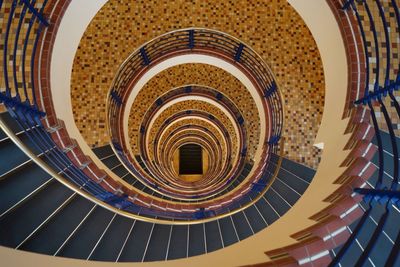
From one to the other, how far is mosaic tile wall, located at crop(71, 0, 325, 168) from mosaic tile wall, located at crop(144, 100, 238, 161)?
460 cm

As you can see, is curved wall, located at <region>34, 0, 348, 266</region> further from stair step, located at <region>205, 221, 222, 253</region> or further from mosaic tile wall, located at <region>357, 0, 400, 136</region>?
mosaic tile wall, located at <region>357, 0, 400, 136</region>

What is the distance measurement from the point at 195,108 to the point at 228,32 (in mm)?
5719

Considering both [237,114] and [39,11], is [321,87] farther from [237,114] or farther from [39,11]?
[39,11]

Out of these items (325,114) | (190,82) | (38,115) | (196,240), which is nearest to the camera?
(38,115)

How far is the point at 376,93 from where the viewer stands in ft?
10.2

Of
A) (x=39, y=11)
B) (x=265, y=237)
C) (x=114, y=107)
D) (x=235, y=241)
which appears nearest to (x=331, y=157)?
(x=265, y=237)

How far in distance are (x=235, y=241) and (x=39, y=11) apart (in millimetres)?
3563

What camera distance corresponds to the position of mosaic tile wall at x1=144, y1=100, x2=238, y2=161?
453 inches

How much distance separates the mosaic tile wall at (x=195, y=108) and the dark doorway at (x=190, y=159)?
22.5ft

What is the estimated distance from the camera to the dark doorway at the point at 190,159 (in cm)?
1883

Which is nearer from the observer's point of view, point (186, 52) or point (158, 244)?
point (158, 244)

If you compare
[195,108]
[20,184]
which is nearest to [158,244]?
[20,184]

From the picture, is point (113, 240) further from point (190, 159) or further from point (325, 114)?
point (190, 159)

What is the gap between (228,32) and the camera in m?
6.59
